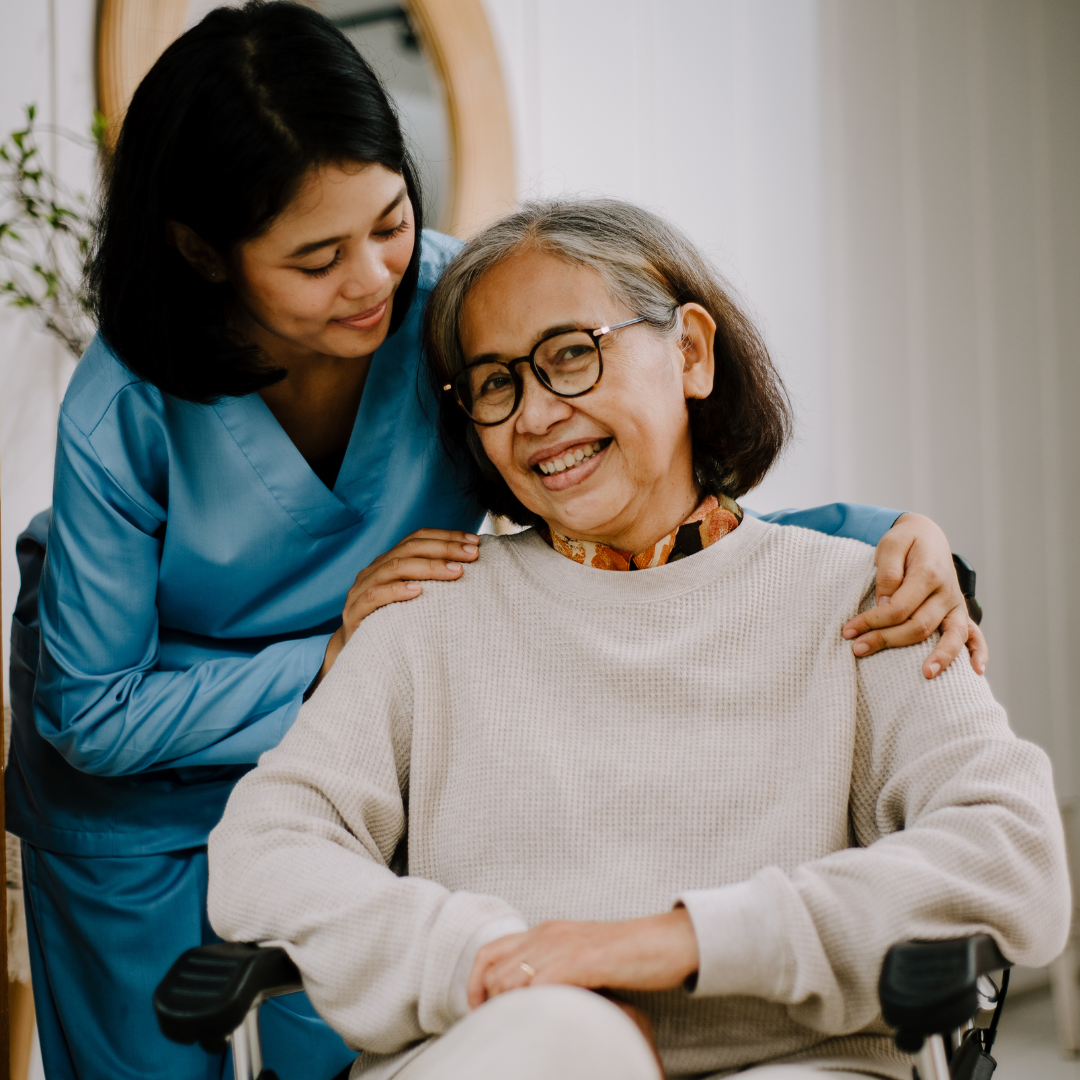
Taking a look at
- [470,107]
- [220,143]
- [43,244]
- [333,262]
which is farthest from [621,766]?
[470,107]

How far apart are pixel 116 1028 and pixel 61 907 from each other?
184 millimetres

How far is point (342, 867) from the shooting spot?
107cm

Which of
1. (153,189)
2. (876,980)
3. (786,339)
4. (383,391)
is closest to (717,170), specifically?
(786,339)

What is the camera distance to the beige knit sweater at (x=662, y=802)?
3.14ft

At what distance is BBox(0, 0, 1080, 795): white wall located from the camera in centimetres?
277

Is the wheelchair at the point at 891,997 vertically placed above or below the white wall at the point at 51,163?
below

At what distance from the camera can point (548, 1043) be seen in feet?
2.71

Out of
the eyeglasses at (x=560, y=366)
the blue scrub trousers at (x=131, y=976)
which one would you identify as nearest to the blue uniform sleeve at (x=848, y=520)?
the eyeglasses at (x=560, y=366)

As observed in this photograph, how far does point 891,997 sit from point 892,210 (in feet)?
9.11

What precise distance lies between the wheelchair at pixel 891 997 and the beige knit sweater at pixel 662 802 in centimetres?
6

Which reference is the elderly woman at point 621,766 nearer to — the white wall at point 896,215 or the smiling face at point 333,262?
the smiling face at point 333,262

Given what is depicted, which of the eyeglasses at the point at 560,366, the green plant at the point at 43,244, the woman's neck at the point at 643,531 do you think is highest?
the green plant at the point at 43,244

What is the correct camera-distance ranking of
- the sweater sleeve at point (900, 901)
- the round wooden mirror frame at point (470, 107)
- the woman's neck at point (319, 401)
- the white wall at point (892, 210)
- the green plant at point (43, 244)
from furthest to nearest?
the white wall at point (892, 210), the round wooden mirror frame at point (470, 107), the green plant at point (43, 244), the woman's neck at point (319, 401), the sweater sleeve at point (900, 901)

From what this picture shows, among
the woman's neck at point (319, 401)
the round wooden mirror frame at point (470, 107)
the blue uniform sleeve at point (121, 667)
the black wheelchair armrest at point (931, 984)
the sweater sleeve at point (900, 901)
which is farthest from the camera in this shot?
the round wooden mirror frame at point (470, 107)
